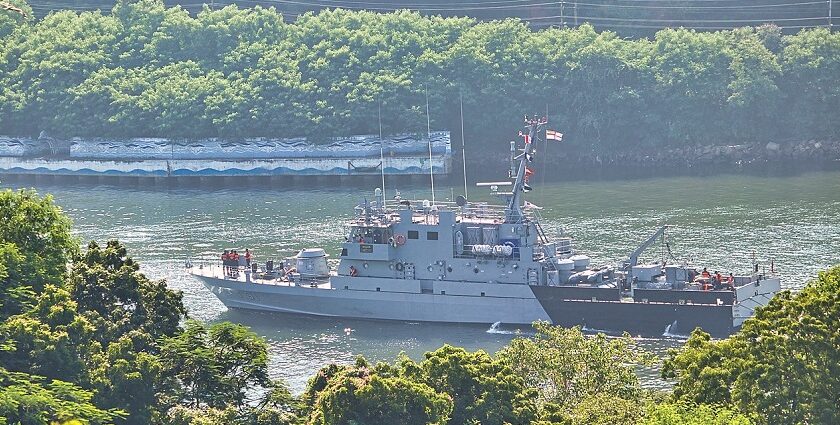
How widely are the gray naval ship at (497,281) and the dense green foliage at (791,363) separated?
23917 millimetres

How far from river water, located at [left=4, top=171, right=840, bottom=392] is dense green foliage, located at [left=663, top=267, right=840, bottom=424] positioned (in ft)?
55.8

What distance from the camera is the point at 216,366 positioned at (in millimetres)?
44906

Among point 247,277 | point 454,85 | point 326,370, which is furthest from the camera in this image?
point 454,85

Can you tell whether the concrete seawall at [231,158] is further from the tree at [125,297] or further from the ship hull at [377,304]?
the tree at [125,297]

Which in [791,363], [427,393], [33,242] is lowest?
[427,393]

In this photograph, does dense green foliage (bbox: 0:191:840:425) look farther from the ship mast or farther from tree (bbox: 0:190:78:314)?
the ship mast

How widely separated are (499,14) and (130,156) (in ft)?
113

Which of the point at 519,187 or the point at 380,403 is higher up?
the point at 519,187

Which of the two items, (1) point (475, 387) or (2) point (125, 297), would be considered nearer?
(1) point (475, 387)

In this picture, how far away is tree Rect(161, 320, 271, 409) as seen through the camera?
44562mm

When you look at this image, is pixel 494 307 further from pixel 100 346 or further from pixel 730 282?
pixel 100 346

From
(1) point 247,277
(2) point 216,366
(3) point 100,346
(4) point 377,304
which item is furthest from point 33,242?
(1) point 247,277

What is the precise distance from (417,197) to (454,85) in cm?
2118

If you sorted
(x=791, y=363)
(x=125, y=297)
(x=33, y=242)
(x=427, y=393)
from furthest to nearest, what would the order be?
1. (x=33, y=242)
2. (x=125, y=297)
3. (x=427, y=393)
4. (x=791, y=363)
